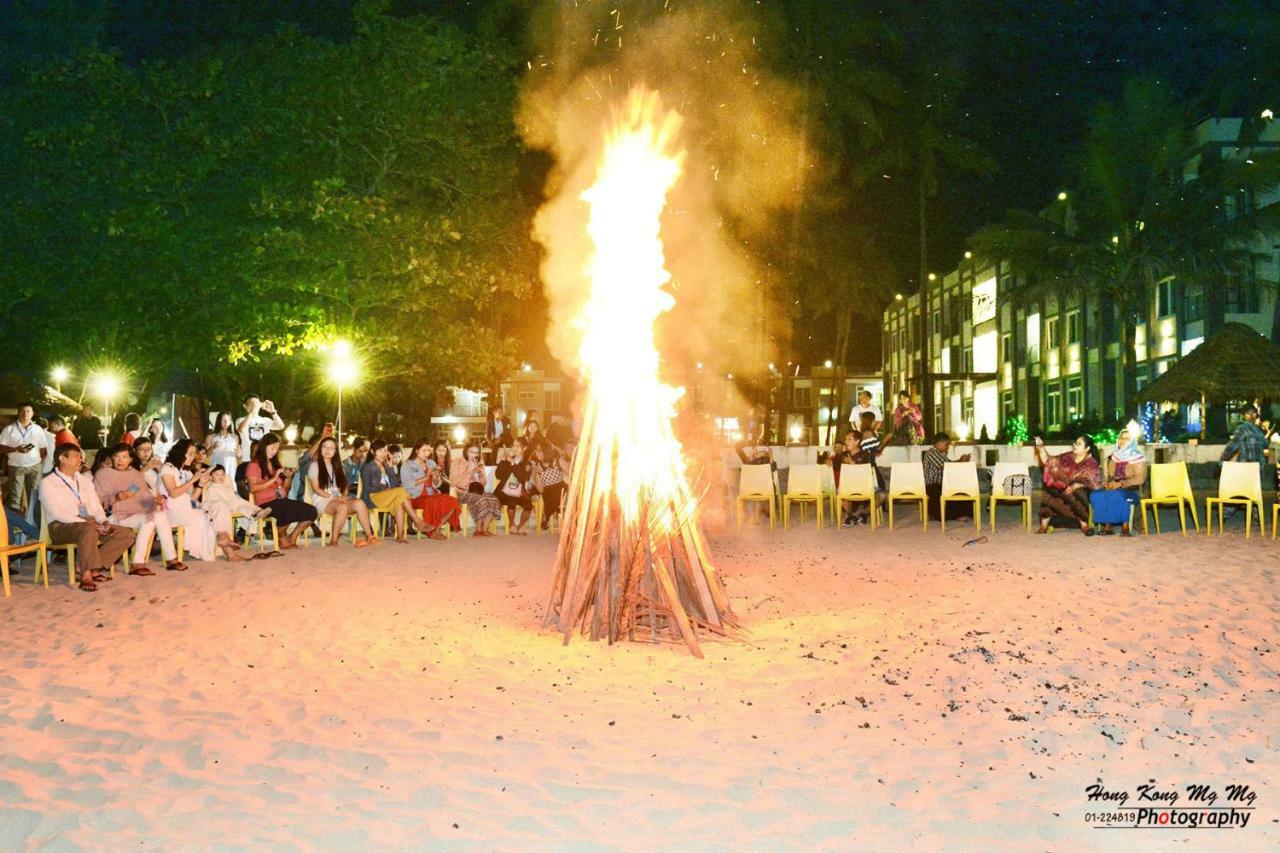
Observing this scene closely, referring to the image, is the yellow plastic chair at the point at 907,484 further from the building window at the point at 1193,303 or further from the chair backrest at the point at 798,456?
the building window at the point at 1193,303

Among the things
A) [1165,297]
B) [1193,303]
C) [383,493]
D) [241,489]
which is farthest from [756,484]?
[1165,297]

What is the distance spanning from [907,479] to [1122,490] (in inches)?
108

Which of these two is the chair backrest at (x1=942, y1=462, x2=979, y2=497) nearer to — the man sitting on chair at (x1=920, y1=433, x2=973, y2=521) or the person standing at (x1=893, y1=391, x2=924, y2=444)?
the man sitting on chair at (x1=920, y1=433, x2=973, y2=521)

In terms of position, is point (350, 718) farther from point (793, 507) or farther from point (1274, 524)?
point (793, 507)

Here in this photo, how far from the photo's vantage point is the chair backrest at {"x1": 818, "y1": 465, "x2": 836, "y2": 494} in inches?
651

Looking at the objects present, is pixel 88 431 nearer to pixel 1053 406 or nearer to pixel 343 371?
pixel 343 371

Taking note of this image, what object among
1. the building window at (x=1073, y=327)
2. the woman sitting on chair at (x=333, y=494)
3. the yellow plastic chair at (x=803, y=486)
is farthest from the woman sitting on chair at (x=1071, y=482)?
the building window at (x=1073, y=327)

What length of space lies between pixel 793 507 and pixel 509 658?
1275 cm

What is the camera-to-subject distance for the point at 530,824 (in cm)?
440

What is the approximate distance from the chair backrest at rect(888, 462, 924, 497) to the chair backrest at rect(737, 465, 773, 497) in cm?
165

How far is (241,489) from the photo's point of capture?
44.7 ft

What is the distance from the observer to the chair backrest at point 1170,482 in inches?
573

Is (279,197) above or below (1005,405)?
above

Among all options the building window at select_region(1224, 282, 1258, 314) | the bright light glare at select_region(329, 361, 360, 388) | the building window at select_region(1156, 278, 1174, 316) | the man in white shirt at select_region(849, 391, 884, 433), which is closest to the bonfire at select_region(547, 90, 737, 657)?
the man in white shirt at select_region(849, 391, 884, 433)
